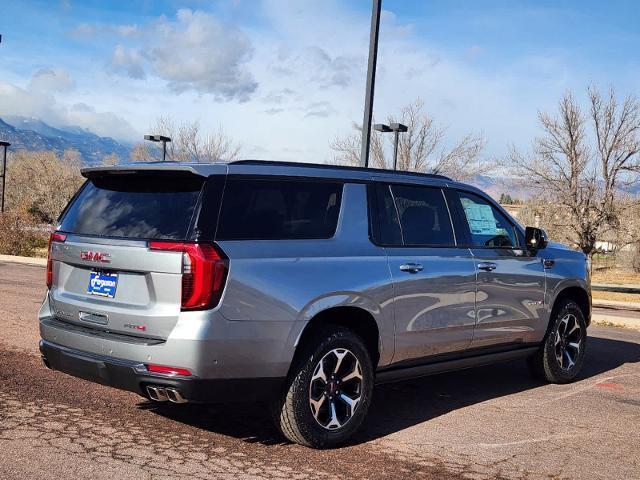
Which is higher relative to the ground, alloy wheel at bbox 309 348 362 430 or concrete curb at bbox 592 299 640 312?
alloy wheel at bbox 309 348 362 430

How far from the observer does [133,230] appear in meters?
4.75

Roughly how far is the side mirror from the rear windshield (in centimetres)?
348

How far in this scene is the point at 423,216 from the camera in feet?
19.5

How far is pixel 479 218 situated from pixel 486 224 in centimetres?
9

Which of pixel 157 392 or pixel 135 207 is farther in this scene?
pixel 135 207

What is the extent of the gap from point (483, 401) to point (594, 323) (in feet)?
25.2

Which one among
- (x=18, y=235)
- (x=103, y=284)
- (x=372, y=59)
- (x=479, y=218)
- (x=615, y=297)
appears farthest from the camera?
(x=18, y=235)

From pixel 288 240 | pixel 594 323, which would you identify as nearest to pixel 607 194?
pixel 594 323

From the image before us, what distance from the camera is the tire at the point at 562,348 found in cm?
721

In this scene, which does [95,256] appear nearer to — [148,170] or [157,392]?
[148,170]

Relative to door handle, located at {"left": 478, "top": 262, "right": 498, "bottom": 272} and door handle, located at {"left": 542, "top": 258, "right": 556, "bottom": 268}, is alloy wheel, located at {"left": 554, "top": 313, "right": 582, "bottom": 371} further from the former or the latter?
door handle, located at {"left": 478, "top": 262, "right": 498, "bottom": 272}

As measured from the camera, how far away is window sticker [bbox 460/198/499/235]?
6.38 m

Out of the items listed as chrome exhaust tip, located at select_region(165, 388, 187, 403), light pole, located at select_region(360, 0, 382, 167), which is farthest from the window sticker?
light pole, located at select_region(360, 0, 382, 167)

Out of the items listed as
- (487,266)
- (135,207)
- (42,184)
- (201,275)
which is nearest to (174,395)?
(201,275)
